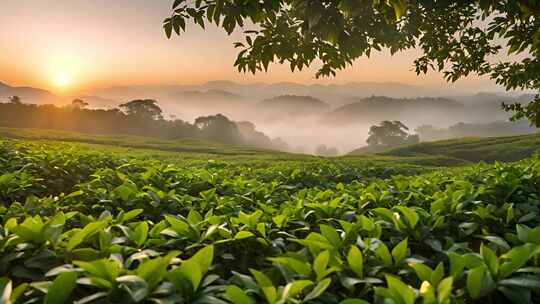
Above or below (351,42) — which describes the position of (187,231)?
below

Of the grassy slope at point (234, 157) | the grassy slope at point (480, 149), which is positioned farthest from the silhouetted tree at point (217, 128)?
the grassy slope at point (480, 149)

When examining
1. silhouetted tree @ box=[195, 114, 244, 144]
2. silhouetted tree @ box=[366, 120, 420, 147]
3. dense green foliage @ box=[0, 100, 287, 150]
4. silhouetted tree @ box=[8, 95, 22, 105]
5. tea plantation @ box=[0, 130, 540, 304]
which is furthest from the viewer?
silhouetted tree @ box=[366, 120, 420, 147]

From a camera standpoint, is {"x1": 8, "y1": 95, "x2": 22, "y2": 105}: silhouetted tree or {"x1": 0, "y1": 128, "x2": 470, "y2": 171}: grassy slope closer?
{"x1": 0, "y1": 128, "x2": 470, "y2": 171}: grassy slope

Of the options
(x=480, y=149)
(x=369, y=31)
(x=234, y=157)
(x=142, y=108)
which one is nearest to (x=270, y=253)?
(x=369, y=31)

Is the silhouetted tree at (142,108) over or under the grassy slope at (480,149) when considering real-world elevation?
over

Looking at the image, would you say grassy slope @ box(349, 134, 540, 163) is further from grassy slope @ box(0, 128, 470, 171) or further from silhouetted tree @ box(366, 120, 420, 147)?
silhouetted tree @ box(366, 120, 420, 147)

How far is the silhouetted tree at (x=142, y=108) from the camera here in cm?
14300

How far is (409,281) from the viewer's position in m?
2.75

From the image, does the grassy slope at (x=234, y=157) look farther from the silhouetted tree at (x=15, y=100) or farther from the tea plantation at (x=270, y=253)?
the silhouetted tree at (x=15, y=100)

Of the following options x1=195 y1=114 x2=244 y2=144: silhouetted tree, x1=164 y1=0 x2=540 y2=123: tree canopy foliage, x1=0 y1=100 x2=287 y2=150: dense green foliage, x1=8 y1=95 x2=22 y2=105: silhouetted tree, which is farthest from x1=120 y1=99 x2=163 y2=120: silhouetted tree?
x1=164 y1=0 x2=540 y2=123: tree canopy foliage

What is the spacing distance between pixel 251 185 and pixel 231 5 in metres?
2.95

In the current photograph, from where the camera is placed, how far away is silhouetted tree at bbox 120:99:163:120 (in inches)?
5630

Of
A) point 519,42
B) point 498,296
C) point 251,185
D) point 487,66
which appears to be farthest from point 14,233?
point 487,66

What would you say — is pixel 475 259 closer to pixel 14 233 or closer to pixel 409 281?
pixel 409 281
